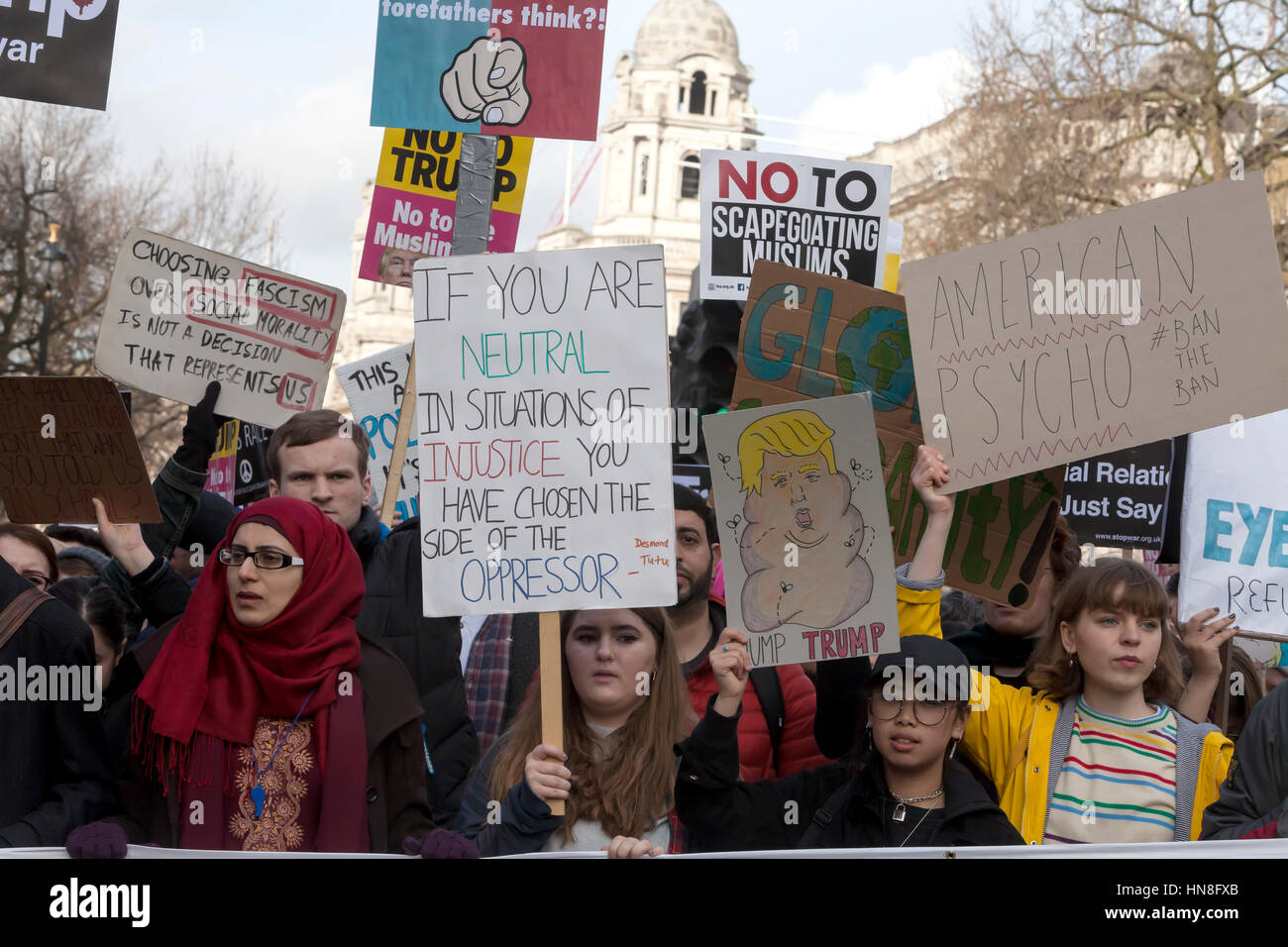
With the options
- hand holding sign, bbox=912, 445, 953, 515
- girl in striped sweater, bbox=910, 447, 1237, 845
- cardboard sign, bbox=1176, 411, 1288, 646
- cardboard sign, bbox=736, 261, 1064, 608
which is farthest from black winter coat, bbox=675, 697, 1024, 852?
cardboard sign, bbox=1176, 411, 1288, 646

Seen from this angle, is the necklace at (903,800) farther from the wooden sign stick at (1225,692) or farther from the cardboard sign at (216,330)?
the cardboard sign at (216,330)

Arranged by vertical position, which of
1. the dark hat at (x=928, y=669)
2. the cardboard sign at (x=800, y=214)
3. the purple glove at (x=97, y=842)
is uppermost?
the cardboard sign at (x=800, y=214)

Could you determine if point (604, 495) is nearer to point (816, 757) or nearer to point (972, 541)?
point (816, 757)

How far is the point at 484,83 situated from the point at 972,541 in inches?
83.2

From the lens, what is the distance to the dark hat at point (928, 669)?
12.5ft

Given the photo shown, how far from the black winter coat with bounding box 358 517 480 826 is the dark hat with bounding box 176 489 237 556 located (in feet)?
2.34

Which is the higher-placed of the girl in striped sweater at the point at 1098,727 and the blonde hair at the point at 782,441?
the blonde hair at the point at 782,441

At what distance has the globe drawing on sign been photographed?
4.75m

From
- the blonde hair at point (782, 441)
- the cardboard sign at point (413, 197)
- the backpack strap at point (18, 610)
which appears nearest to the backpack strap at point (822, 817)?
the blonde hair at point (782, 441)

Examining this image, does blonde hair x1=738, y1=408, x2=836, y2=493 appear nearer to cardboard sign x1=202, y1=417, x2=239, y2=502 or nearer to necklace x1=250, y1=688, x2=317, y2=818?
necklace x1=250, y1=688, x2=317, y2=818

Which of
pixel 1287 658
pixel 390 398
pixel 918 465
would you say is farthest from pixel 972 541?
pixel 390 398

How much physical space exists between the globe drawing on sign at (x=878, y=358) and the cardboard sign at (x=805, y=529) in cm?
68

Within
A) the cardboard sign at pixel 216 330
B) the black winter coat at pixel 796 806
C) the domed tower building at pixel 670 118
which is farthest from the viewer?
the domed tower building at pixel 670 118
